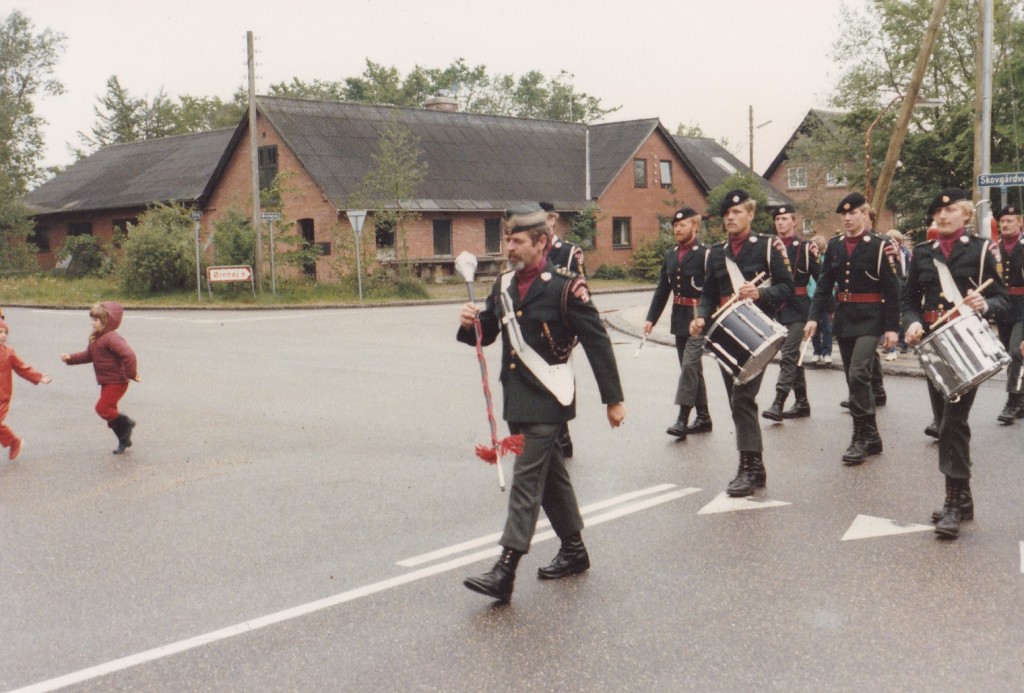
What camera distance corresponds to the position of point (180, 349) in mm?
18156

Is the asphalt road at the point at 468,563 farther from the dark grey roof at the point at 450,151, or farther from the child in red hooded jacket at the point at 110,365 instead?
the dark grey roof at the point at 450,151

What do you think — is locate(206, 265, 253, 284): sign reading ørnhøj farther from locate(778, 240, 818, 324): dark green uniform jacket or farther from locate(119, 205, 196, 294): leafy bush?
locate(778, 240, 818, 324): dark green uniform jacket

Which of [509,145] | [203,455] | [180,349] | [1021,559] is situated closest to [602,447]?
[203,455]

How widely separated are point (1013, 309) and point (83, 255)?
4624 centimetres

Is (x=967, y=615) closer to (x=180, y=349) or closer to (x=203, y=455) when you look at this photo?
(x=203, y=455)

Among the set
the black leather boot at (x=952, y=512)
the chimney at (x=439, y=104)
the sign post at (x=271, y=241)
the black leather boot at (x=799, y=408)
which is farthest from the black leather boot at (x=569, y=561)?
the chimney at (x=439, y=104)

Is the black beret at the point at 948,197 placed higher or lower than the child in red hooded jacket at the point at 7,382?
higher

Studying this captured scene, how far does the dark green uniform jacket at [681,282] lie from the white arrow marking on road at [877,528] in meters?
3.31

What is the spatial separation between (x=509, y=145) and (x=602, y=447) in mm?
41490

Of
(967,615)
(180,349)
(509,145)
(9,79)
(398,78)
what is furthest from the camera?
(398,78)

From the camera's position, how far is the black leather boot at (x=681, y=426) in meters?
9.42

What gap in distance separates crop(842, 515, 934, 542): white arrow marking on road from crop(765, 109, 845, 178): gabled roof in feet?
142

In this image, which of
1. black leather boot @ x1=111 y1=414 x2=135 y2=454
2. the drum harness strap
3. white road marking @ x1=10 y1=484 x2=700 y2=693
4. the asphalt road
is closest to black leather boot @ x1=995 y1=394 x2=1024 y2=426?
the asphalt road

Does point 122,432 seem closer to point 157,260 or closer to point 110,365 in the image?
point 110,365
